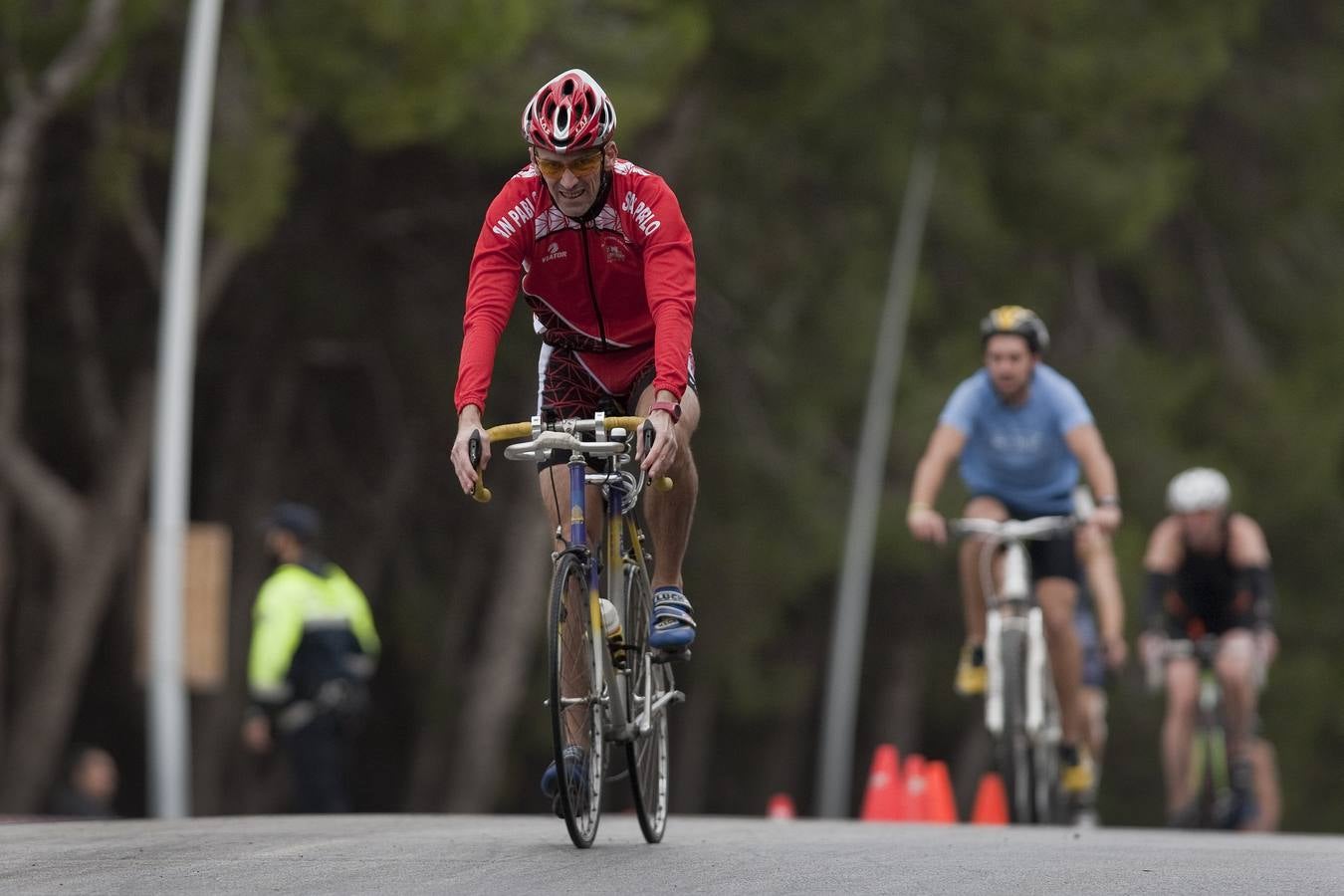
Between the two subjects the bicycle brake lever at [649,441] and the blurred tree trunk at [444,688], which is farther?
the blurred tree trunk at [444,688]

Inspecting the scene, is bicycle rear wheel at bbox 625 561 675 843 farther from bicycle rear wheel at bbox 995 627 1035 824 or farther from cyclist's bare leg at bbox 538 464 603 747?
bicycle rear wheel at bbox 995 627 1035 824

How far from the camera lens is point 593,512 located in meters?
9.09

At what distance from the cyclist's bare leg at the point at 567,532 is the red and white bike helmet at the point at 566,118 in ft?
3.39

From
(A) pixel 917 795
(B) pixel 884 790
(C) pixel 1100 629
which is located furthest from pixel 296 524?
(C) pixel 1100 629

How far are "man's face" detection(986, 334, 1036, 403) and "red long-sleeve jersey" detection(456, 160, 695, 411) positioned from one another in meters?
4.40

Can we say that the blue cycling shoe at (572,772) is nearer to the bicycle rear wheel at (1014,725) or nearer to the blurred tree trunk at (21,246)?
the bicycle rear wheel at (1014,725)

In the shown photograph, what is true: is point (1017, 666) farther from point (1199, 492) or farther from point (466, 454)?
point (466, 454)

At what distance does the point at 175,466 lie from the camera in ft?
60.1

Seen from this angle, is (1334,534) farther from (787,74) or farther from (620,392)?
(620,392)

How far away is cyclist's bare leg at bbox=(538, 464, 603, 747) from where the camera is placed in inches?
344

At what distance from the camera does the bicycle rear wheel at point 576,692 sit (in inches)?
338

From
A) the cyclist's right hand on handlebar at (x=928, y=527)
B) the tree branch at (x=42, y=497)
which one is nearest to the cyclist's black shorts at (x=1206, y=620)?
the cyclist's right hand on handlebar at (x=928, y=527)

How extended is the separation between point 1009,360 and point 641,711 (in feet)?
15.2

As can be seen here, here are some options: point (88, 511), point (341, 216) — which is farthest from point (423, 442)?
point (88, 511)
